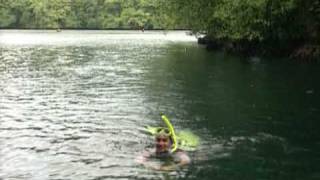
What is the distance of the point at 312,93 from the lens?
119 ft

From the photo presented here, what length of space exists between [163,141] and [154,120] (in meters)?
8.28

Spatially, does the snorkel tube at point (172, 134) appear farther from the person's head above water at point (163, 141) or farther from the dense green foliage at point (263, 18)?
the dense green foliage at point (263, 18)

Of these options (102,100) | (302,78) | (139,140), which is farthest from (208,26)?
(139,140)

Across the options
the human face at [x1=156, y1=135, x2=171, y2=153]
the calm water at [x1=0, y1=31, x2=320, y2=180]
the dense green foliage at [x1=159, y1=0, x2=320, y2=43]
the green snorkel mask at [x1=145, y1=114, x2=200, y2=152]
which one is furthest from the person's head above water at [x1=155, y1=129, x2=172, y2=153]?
the dense green foliage at [x1=159, y1=0, x2=320, y2=43]

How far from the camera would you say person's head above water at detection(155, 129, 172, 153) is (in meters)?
19.0

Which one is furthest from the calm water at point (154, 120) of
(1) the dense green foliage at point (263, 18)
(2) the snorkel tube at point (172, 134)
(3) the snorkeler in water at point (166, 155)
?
(1) the dense green foliage at point (263, 18)

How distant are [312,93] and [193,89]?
845 centimetres

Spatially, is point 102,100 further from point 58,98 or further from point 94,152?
point 94,152

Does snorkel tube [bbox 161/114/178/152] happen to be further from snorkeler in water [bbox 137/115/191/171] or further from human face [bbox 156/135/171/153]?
human face [bbox 156/135/171/153]

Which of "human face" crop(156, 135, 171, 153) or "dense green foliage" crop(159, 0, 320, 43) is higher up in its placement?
"dense green foliage" crop(159, 0, 320, 43)

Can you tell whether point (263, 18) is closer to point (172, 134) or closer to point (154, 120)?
point (154, 120)

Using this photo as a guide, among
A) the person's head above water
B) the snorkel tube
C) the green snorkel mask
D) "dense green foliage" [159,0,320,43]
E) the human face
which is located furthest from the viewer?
"dense green foliage" [159,0,320,43]

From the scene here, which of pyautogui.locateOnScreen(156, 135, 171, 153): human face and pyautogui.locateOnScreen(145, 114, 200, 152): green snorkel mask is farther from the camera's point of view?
pyautogui.locateOnScreen(145, 114, 200, 152): green snorkel mask

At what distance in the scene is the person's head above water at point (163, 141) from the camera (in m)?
19.0
